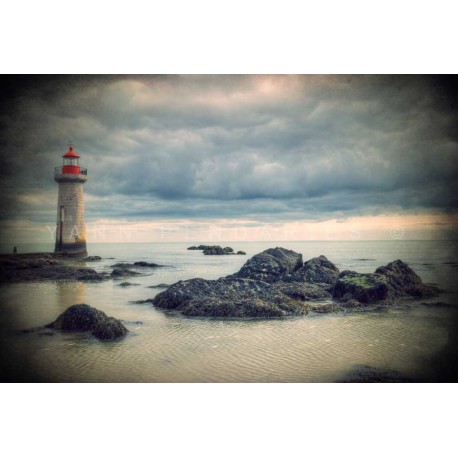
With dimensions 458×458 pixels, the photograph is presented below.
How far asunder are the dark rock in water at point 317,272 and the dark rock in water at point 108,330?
20.9ft

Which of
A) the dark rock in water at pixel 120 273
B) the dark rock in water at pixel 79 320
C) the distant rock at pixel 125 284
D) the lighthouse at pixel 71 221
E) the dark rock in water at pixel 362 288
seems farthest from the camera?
the dark rock in water at pixel 120 273

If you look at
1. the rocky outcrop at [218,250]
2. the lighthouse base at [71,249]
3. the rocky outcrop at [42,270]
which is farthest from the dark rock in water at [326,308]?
the rocky outcrop at [218,250]

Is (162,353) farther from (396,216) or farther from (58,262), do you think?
(58,262)

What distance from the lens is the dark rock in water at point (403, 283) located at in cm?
1062

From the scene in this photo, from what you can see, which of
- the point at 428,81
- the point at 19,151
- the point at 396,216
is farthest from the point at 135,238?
the point at 428,81

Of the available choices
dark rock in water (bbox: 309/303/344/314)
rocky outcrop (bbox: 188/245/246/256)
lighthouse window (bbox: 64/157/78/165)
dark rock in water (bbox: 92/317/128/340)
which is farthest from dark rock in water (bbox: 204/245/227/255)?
dark rock in water (bbox: 92/317/128/340)

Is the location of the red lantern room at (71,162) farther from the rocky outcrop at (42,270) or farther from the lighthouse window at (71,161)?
the rocky outcrop at (42,270)

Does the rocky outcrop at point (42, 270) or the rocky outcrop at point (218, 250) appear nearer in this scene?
the rocky outcrop at point (42, 270)

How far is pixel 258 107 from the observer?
8484mm

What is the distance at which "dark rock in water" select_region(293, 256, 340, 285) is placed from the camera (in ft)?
40.2

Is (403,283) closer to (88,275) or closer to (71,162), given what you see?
(71,162)

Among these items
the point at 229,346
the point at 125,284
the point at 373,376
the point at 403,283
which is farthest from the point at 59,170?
the point at 403,283

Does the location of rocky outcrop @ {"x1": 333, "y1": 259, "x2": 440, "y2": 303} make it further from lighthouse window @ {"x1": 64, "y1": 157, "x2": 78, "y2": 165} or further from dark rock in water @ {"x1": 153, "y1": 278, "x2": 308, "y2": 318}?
lighthouse window @ {"x1": 64, "y1": 157, "x2": 78, "y2": 165}

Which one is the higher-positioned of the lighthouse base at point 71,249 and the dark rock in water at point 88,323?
the lighthouse base at point 71,249
